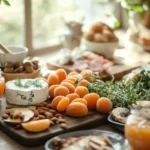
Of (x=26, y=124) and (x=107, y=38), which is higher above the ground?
(x=107, y=38)

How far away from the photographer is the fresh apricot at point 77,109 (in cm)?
127

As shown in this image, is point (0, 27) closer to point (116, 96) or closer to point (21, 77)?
point (21, 77)

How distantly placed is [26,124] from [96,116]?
219 millimetres

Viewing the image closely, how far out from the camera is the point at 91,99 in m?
1.32

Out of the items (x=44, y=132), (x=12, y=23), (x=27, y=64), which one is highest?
(x=12, y=23)

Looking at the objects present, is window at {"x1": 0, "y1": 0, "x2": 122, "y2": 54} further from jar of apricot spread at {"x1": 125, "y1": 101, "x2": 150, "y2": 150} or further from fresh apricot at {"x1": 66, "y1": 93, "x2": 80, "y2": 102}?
jar of apricot spread at {"x1": 125, "y1": 101, "x2": 150, "y2": 150}

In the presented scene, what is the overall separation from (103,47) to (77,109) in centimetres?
64

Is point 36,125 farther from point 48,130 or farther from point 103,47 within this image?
point 103,47

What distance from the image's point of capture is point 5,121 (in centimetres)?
123

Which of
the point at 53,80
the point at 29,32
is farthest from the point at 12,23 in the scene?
the point at 53,80

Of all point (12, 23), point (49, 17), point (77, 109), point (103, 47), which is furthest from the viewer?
point (49, 17)

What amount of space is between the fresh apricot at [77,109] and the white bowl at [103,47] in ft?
2.07

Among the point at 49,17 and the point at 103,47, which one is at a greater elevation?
the point at 49,17

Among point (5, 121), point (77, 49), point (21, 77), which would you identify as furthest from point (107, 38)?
point (5, 121)
